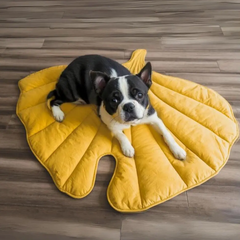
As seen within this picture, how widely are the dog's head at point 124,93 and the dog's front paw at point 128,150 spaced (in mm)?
277

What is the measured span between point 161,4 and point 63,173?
363 centimetres

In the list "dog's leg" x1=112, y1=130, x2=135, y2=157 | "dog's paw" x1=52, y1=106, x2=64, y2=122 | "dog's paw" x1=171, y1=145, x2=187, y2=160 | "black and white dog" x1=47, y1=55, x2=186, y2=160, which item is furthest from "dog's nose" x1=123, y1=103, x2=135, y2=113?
"dog's paw" x1=52, y1=106, x2=64, y2=122

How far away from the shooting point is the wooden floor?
1.66 meters

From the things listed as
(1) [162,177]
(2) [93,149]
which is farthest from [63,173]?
(1) [162,177]

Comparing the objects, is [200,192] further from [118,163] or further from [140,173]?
[118,163]

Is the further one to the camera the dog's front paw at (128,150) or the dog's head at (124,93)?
the dog's front paw at (128,150)

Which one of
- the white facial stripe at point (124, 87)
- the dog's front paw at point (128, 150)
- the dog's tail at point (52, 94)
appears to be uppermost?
the white facial stripe at point (124, 87)

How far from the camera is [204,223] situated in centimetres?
163

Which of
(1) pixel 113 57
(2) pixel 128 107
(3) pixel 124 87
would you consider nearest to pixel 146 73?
(3) pixel 124 87

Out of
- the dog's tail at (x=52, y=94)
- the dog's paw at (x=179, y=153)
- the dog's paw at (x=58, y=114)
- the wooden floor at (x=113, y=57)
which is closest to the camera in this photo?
the wooden floor at (x=113, y=57)

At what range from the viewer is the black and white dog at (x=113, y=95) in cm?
175

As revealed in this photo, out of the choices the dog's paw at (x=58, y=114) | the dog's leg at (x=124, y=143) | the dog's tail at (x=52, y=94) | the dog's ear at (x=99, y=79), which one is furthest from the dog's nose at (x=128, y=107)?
the dog's tail at (x=52, y=94)

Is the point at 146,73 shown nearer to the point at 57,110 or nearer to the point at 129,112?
the point at 129,112

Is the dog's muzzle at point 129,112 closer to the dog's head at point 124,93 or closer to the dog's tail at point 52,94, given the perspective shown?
the dog's head at point 124,93
